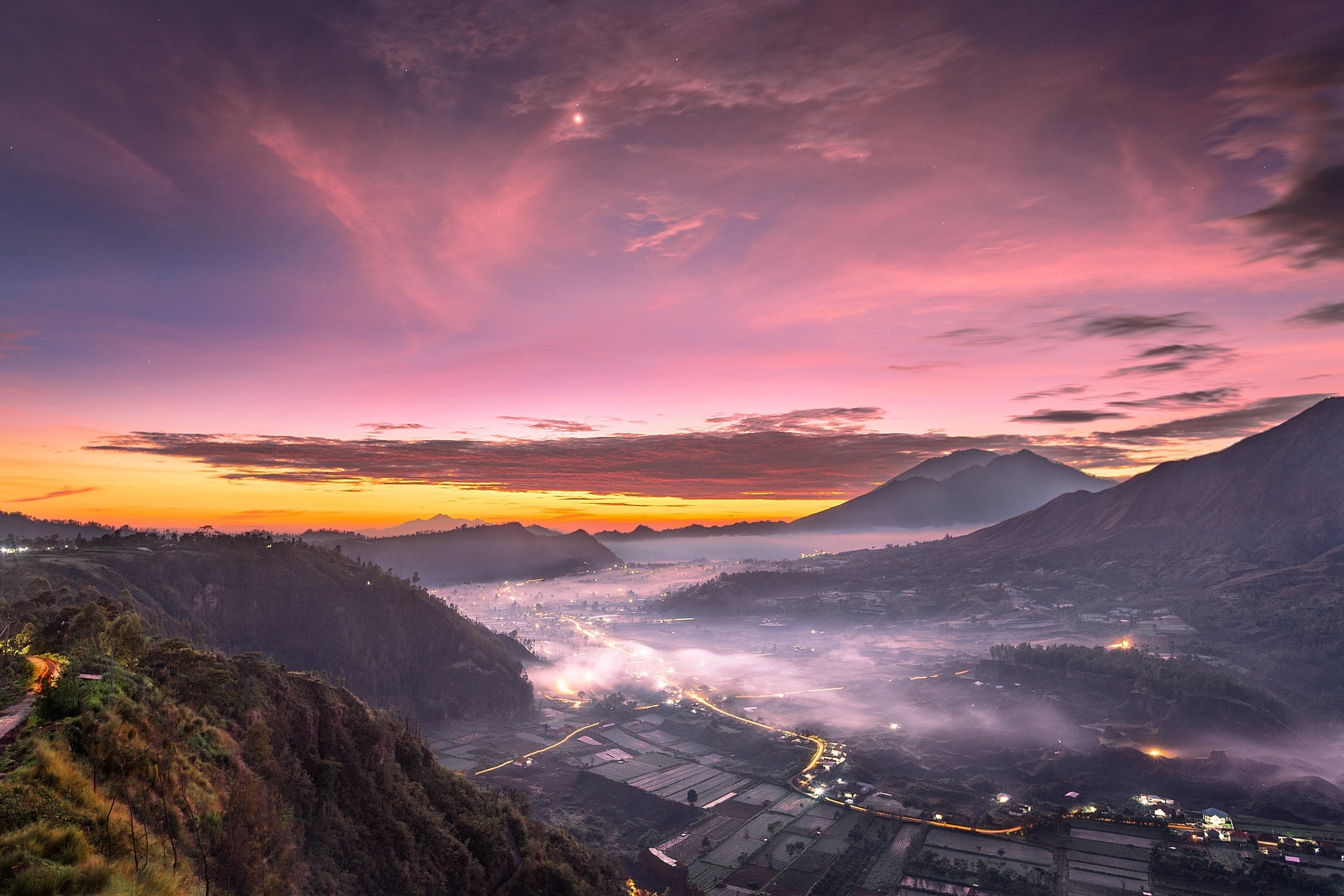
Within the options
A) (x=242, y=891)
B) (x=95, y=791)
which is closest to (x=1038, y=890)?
(x=242, y=891)

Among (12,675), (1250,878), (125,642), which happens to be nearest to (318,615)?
(125,642)

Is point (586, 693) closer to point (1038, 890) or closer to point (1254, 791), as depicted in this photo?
point (1038, 890)

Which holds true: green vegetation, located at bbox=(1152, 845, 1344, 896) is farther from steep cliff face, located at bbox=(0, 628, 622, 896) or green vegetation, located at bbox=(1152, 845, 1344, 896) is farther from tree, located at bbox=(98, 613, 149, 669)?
tree, located at bbox=(98, 613, 149, 669)

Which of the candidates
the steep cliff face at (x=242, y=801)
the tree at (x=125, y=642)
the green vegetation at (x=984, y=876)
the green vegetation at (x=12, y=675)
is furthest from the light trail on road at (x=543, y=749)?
the green vegetation at (x=12, y=675)

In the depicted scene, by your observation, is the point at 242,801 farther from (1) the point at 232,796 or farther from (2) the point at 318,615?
(2) the point at 318,615

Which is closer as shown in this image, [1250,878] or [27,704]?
[27,704]

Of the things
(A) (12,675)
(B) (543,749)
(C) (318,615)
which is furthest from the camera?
(C) (318,615)

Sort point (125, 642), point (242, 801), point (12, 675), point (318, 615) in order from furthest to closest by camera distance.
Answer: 1. point (318, 615)
2. point (125, 642)
3. point (242, 801)
4. point (12, 675)

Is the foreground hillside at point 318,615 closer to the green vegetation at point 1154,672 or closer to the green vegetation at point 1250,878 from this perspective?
the green vegetation at point 1250,878
